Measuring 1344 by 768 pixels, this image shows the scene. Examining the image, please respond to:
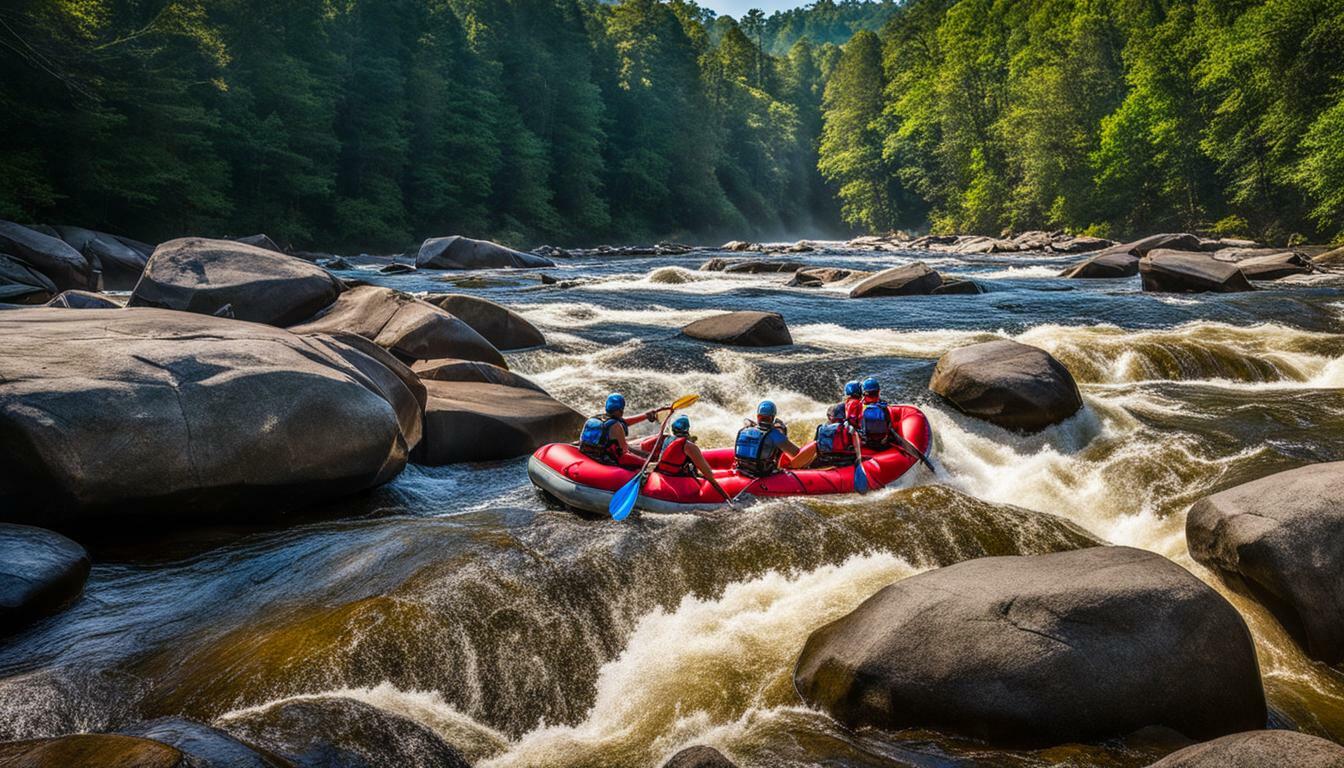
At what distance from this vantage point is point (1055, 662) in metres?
3.74

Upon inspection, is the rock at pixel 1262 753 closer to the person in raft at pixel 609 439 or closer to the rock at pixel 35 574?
the person in raft at pixel 609 439

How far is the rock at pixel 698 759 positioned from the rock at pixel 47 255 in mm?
16436

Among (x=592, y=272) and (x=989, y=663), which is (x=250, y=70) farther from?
(x=989, y=663)

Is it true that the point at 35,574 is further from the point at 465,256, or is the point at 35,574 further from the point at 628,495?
the point at 465,256

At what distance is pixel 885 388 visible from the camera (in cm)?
976

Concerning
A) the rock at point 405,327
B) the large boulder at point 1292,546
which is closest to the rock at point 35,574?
the rock at point 405,327

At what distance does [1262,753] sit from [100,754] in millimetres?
3896

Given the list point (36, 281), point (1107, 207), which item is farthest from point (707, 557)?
point (1107, 207)

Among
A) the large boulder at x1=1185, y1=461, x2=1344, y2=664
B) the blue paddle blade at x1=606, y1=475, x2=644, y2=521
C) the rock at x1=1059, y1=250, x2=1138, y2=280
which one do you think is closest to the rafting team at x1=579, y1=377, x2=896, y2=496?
the blue paddle blade at x1=606, y1=475, x2=644, y2=521

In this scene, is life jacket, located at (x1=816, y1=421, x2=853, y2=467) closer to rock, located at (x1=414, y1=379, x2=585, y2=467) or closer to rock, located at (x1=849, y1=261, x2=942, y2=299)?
rock, located at (x1=414, y1=379, x2=585, y2=467)

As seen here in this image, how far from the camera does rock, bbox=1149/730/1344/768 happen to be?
2.88 meters

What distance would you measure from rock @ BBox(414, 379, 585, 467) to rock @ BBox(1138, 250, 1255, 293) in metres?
13.0

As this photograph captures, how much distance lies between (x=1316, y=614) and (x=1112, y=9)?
4606 cm

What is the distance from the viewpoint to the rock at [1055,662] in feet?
12.2
